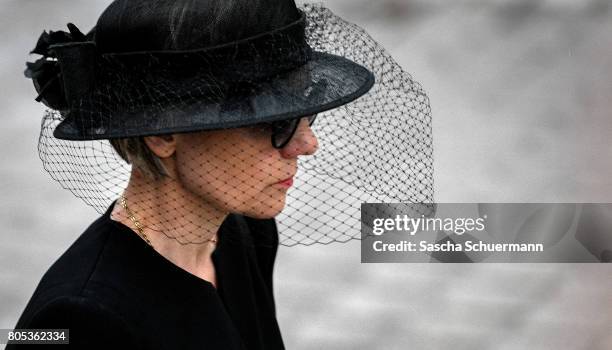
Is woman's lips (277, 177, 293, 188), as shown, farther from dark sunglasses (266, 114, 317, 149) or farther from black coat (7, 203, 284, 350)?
black coat (7, 203, 284, 350)

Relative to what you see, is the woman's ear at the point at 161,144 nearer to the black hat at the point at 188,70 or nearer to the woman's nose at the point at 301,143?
the black hat at the point at 188,70

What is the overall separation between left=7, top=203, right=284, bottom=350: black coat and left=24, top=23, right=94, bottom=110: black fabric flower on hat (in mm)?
218

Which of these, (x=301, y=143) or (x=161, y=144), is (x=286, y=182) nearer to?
(x=301, y=143)

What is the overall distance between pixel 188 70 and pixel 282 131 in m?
0.18

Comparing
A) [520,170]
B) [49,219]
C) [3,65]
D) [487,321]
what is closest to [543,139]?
[520,170]

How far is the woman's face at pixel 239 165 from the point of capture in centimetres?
153

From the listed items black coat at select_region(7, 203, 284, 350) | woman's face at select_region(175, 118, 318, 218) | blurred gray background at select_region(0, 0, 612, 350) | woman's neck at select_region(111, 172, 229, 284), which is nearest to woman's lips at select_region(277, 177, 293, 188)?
woman's face at select_region(175, 118, 318, 218)

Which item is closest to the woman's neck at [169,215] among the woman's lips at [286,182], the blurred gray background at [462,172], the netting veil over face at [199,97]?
the netting veil over face at [199,97]

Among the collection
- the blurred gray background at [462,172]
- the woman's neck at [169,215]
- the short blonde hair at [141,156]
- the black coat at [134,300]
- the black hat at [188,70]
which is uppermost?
the blurred gray background at [462,172]

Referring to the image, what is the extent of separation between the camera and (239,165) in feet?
5.04

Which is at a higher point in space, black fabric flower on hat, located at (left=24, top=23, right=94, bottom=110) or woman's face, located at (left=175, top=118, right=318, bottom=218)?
black fabric flower on hat, located at (left=24, top=23, right=94, bottom=110)

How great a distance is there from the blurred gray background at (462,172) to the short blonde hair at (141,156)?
6.34ft

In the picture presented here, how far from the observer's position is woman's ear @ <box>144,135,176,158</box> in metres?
1.54

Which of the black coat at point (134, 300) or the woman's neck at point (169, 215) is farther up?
the woman's neck at point (169, 215)
